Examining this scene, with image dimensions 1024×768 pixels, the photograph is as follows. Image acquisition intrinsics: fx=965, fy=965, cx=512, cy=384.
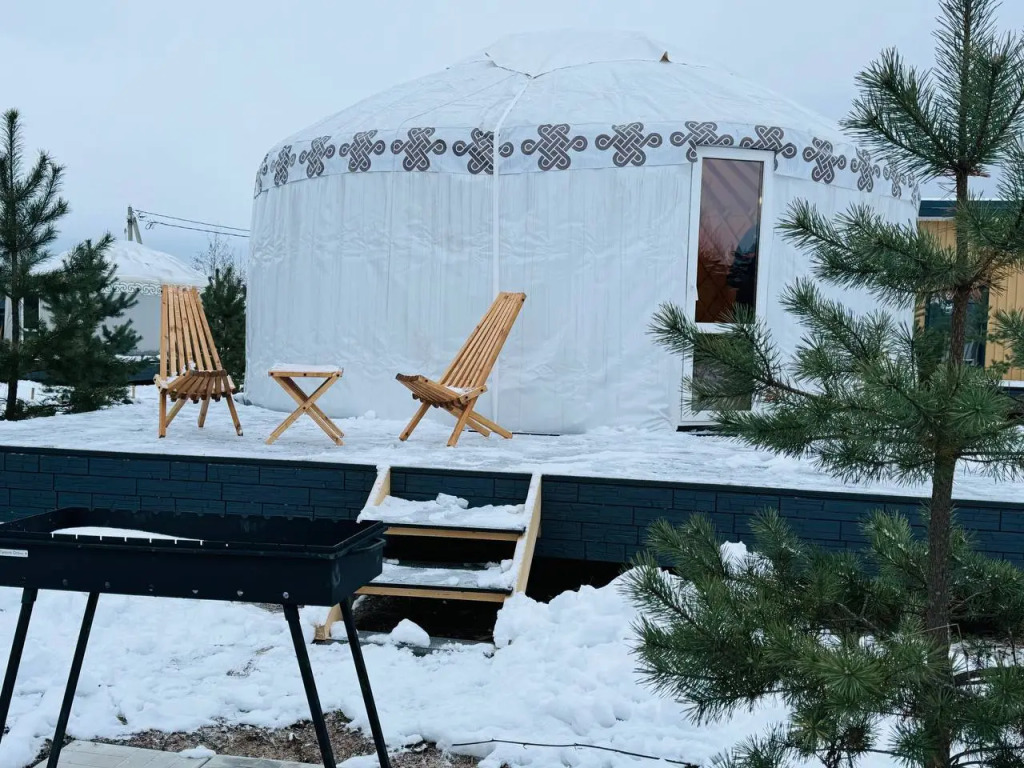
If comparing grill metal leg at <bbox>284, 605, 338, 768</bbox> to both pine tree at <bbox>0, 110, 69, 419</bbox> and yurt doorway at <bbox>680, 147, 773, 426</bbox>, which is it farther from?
pine tree at <bbox>0, 110, 69, 419</bbox>

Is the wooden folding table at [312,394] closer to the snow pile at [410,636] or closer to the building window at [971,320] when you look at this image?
the snow pile at [410,636]

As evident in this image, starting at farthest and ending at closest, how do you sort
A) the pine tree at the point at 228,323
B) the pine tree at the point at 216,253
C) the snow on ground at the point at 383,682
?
the pine tree at the point at 216,253 < the pine tree at the point at 228,323 < the snow on ground at the point at 383,682

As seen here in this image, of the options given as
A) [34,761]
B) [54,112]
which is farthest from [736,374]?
[54,112]

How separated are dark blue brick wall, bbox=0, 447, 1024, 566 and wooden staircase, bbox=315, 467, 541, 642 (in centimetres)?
14

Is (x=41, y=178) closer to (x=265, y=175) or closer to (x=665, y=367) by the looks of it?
(x=265, y=175)

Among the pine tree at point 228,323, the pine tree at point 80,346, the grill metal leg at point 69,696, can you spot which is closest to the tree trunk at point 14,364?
the pine tree at point 80,346

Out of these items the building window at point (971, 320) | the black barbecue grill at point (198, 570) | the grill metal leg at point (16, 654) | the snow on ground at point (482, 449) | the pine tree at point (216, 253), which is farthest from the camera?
the pine tree at point (216, 253)

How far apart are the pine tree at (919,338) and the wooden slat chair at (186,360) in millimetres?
3899

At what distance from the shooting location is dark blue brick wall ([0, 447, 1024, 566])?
12.4 feet

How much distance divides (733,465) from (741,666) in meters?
3.12

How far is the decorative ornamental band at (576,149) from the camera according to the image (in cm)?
578

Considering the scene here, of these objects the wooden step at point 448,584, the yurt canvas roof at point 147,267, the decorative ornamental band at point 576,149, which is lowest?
the wooden step at point 448,584

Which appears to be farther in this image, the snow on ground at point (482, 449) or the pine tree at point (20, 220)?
the pine tree at point (20, 220)

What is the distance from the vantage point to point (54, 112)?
431 inches
